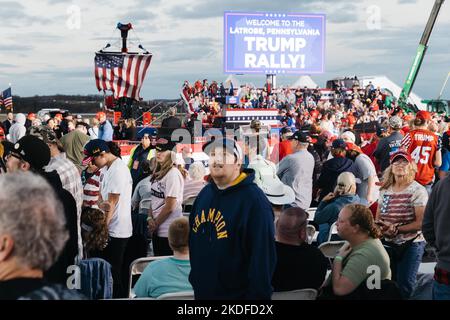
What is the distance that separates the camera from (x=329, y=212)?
6.01 m

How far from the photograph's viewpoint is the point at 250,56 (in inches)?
1126

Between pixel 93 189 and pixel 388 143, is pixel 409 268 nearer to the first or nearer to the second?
pixel 93 189

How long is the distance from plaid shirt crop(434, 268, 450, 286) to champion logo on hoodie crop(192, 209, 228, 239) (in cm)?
153

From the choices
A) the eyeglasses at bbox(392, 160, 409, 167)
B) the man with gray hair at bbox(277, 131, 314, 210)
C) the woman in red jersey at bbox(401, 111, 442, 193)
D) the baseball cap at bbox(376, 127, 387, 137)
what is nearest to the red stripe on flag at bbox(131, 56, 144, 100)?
the baseball cap at bbox(376, 127, 387, 137)

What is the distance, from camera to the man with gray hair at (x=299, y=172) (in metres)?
7.16

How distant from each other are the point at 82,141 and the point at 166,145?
3.65m

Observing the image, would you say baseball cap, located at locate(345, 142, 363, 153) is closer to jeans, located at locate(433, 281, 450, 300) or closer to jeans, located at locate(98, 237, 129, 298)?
jeans, located at locate(98, 237, 129, 298)

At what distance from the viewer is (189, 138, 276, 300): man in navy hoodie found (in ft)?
9.78

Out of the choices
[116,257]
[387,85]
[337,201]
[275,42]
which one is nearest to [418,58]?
[387,85]

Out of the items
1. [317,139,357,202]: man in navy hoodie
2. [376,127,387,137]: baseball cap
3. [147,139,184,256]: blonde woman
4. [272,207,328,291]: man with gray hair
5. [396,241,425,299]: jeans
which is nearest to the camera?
[272,207,328,291]: man with gray hair

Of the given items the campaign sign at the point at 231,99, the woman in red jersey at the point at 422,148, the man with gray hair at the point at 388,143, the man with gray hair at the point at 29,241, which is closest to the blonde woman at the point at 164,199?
the woman in red jersey at the point at 422,148

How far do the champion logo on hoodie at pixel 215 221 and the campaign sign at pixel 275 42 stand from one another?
997 inches
